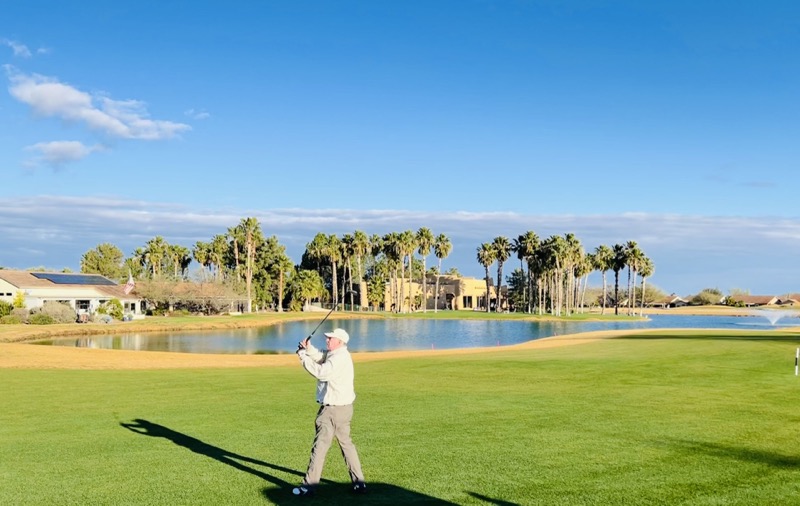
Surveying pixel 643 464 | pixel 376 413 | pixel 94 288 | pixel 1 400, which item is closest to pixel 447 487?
pixel 643 464

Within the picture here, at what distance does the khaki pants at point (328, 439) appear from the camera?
920 centimetres

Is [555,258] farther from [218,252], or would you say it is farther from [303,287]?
[218,252]

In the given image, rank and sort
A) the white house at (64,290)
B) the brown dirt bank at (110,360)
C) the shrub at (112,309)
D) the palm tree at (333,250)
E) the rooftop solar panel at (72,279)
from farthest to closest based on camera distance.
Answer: the palm tree at (333,250) → the rooftop solar panel at (72,279) → the shrub at (112,309) → the white house at (64,290) → the brown dirt bank at (110,360)

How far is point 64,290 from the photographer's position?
88.0 meters

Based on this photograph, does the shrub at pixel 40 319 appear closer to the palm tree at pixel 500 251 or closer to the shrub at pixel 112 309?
the shrub at pixel 112 309

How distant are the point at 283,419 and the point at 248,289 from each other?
109m

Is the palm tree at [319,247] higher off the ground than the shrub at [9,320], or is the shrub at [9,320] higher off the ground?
the palm tree at [319,247]

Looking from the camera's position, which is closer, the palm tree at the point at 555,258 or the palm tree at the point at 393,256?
the palm tree at the point at 555,258

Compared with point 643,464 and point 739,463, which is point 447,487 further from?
point 739,463

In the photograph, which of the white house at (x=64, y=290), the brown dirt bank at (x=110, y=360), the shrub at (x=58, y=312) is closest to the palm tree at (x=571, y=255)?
the white house at (x=64, y=290)

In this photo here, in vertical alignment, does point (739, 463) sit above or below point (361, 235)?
below

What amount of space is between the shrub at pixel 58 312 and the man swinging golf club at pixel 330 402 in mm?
74825

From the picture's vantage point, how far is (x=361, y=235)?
13238cm

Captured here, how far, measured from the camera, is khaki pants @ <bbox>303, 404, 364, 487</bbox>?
920 cm
